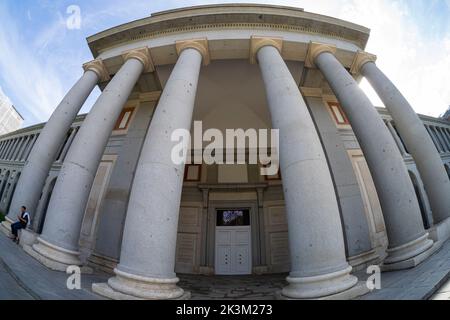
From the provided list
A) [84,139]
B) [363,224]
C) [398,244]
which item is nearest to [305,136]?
[398,244]

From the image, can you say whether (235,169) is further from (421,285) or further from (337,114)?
(421,285)

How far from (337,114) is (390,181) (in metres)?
5.08

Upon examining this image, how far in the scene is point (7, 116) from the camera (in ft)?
157

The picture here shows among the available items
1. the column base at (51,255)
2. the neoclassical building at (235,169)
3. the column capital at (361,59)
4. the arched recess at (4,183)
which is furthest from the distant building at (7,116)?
the column capital at (361,59)

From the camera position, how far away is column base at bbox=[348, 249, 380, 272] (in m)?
5.91

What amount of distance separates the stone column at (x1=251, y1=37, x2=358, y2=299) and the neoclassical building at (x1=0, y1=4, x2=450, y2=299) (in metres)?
0.02

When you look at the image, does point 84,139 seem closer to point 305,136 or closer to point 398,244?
point 305,136

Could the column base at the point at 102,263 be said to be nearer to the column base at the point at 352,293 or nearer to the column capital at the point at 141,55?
the column base at the point at 352,293

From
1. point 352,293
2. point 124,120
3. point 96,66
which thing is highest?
point 96,66

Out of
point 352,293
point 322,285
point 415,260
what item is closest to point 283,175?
point 322,285

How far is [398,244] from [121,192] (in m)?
8.87

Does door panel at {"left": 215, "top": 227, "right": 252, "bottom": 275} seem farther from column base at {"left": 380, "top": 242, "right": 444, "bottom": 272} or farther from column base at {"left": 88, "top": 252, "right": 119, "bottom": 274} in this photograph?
column base at {"left": 380, "top": 242, "right": 444, "bottom": 272}

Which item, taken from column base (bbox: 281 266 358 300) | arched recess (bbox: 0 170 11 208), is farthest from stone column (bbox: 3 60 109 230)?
arched recess (bbox: 0 170 11 208)
